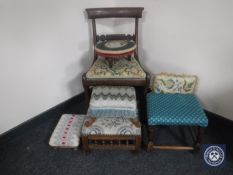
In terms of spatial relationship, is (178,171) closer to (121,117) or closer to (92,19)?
(121,117)

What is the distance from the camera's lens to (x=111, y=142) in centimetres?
159

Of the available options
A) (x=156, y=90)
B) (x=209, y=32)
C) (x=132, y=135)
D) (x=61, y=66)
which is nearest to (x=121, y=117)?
(x=132, y=135)

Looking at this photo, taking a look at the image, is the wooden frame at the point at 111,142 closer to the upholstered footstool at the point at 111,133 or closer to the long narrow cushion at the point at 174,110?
the upholstered footstool at the point at 111,133

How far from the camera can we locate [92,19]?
1.80 metres

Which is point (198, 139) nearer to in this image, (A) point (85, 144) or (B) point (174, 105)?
(B) point (174, 105)

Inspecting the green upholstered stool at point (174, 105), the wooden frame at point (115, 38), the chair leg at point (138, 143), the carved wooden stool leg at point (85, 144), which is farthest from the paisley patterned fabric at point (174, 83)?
the carved wooden stool leg at point (85, 144)

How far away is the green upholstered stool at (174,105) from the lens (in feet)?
4.77

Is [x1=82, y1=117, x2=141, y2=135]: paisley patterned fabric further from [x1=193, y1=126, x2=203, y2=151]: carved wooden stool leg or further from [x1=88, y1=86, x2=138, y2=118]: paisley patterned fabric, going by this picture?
[x1=193, y1=126, x2=203, y2=151]: carved wooden stool leg

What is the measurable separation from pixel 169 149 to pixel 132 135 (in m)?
0.32

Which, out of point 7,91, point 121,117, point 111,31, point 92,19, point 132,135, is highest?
point 92,19

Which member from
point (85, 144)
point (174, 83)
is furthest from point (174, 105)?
point (85, 144)

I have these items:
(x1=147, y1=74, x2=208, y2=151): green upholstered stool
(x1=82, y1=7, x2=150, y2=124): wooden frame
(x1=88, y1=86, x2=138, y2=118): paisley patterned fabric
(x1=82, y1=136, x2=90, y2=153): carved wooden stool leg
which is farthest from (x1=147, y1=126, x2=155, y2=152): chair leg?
(x1=82, y1=136, x2=90, y2=153): carved wooden stool leg

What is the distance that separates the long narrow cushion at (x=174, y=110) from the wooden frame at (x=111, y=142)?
202 mm

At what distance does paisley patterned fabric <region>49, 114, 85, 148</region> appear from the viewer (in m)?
Answer: 1.63
